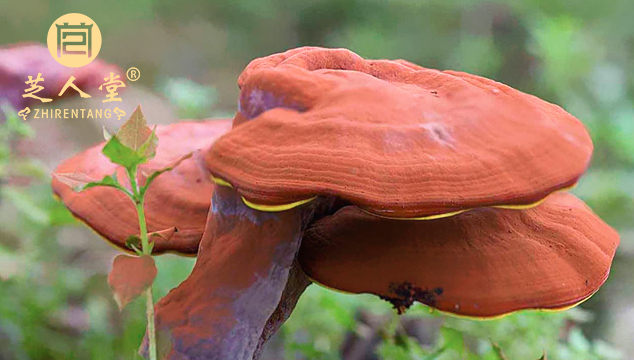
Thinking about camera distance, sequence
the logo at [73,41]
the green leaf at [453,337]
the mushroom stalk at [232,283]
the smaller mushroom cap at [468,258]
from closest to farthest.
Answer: the smaller mushroom cap at [468,258] → the mushroom stalk at [232,283] → the green leaf at [453,337] → the logo at [73,41]

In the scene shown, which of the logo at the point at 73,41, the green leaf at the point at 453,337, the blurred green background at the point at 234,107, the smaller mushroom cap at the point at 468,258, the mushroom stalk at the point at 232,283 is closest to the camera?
the smaller mushroom cap at the point at 468,258

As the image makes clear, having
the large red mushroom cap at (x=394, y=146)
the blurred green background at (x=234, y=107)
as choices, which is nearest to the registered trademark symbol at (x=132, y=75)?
the blurred green background at (x=234, y=107)

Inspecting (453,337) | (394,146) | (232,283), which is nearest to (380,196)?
(394,146)

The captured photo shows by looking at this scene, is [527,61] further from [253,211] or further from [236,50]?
[253,211]

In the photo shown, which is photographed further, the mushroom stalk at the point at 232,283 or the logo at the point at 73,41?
the logo at the point at 73,41

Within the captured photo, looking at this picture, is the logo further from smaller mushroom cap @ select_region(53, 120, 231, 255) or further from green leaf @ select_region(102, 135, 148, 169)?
green leaf @ select_region(102, 135, 148, 169)

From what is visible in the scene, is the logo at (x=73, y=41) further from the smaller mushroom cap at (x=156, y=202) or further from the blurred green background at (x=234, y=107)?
the smaller mushroom cap at (x=156, y=202)

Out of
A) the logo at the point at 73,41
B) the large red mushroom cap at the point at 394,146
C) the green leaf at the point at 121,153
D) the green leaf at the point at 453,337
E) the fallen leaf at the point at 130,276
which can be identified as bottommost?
the green leaf at the point at 453,337
